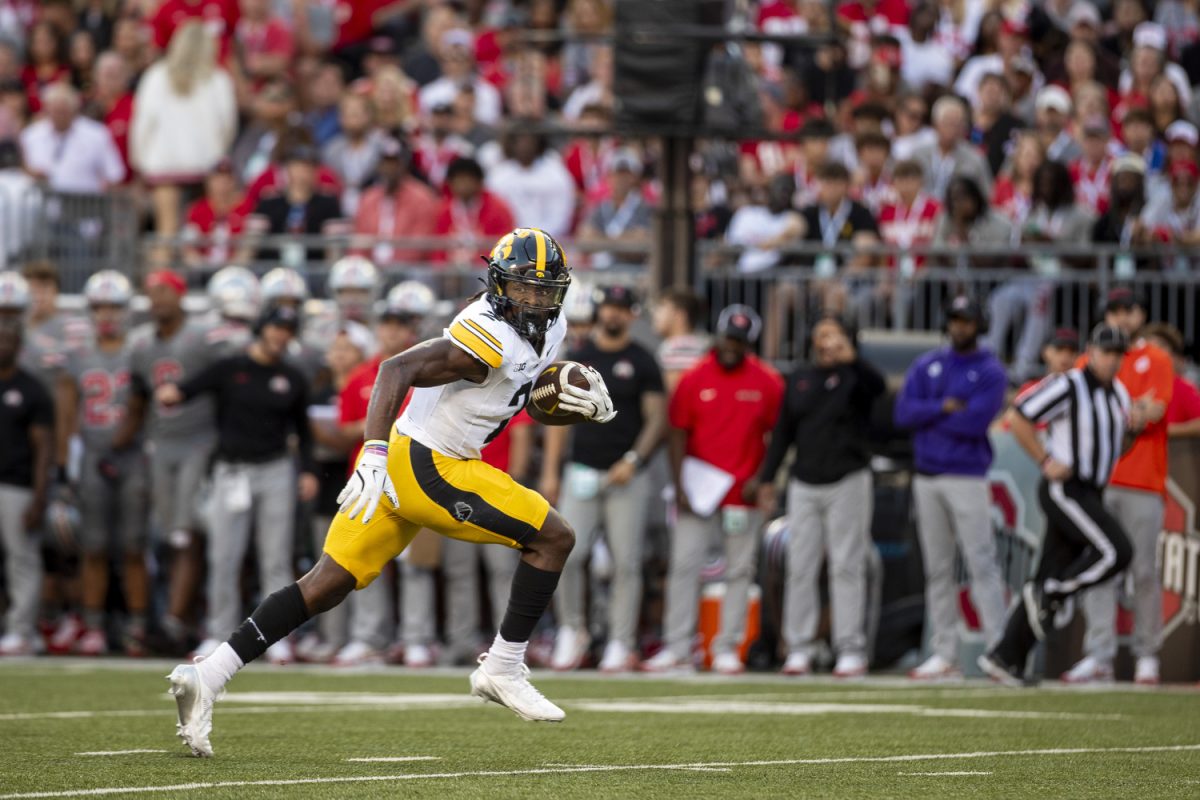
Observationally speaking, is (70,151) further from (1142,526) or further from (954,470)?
(1142,526)

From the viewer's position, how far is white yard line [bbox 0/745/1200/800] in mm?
6125

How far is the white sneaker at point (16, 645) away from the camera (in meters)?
13.3

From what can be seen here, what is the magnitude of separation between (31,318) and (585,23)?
525cm

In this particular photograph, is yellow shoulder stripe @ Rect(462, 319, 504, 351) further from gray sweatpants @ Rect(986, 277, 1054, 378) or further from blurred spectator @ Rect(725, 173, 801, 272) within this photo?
gray sweatpants @ Rect(986, 277, 1054, 378)

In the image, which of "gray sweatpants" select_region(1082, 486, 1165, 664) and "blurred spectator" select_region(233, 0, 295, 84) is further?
"blurred spectator" select_region(233, 0, 295, 84)

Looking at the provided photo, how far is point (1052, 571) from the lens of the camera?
37.1 ft

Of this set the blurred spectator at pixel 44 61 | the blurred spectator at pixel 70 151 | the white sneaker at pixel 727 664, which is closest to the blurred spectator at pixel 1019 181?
the white sneaker at pixel 727 664

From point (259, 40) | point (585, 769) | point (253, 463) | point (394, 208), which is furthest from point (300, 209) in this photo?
point (585, 769)

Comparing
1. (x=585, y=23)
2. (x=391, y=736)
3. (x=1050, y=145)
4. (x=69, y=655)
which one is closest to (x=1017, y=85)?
(x=1050, y=145)

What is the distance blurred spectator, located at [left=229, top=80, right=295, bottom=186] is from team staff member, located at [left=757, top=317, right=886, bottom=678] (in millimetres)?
6027

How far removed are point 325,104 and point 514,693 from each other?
35.6ft

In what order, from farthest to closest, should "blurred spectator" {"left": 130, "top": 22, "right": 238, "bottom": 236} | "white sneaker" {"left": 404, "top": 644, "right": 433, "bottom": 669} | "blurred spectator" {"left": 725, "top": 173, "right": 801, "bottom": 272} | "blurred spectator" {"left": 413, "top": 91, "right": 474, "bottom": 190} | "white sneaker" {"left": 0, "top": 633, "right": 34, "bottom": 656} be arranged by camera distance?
"blurred spectator" {"left": 130, "top": 22, "right": 238, "bottom": 236} → "blurred spectator" {"left": 413, "top": 91, "right": 474, "bottom": 190} → "blurred spectator" {"left": 725, "top": 173, "right": 801, "bottom": 272} → "white sneaker" {"left": 0, "top": 633, "right": 34, "bottom": 656} → "white sneaker" {"left": 404, "top": 644, "right": 433, "bottom": 669}

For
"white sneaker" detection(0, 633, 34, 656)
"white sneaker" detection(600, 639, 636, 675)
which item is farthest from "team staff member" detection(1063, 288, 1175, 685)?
"white sneaker" detection(0, 633, 34, 656)

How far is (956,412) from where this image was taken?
469 inches
